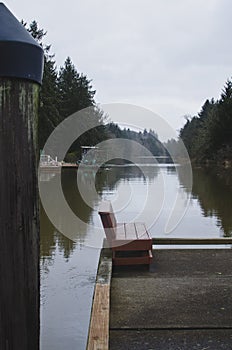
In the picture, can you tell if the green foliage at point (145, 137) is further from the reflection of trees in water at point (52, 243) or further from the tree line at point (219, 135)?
the tree line at point (219, 135)

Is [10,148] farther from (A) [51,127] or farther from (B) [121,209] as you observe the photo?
(A) [51,127]

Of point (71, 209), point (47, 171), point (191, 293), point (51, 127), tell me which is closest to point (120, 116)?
point (191, 293)

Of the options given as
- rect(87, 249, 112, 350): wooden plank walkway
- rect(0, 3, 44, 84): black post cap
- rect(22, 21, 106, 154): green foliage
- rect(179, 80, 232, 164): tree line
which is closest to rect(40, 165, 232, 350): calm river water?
rect(87, 249, 112, 350): wooden plank walkway

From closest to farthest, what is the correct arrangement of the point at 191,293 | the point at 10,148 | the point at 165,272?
the point at 10,148 → the point at 191,293 → the point at 165,272

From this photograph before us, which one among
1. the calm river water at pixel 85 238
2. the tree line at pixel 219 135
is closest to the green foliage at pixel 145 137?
the calm river water at pixel 85 238

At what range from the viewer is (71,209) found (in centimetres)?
1310

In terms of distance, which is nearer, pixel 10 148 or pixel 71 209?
pixel 10 148

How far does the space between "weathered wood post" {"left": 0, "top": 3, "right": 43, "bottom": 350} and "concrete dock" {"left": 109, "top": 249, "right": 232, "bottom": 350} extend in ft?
6.22

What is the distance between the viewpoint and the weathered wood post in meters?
1.35

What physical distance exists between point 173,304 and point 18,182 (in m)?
2.96

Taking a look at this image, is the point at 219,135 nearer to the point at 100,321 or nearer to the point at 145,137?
the point at 145,137

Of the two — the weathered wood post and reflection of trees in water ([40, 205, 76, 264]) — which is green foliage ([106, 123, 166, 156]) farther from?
the weathered wood post

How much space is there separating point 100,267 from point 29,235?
352cm

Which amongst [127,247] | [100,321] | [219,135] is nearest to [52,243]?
[127,247]
